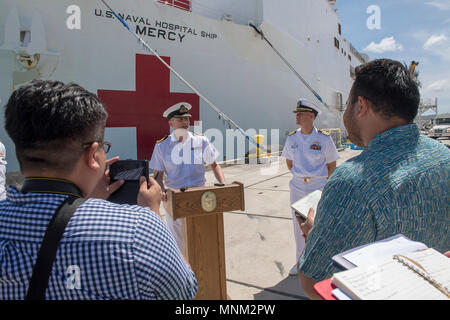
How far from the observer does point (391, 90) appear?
2.90ft

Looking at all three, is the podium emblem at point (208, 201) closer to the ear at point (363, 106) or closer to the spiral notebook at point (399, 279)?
the ear at point (363, 106)

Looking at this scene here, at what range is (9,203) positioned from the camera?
0.67 meters

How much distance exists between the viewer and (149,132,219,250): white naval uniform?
7.78 feet

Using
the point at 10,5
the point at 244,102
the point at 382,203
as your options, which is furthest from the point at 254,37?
the point at 382,203

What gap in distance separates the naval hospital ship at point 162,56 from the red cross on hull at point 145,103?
0.02 m

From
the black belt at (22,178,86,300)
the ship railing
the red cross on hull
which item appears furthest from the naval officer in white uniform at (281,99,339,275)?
the ship railing

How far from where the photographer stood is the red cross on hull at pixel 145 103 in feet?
17.3

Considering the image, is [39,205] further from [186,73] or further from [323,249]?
[186,73]

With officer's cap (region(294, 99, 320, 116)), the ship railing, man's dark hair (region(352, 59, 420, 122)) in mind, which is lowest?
man's dark hair (region(352, 59, 420, 122))

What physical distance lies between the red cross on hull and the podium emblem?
13.1 ft

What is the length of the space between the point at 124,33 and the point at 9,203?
5571 millimetres

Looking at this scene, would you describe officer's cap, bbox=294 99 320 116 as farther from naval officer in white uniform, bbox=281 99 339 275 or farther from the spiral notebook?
the spiral notebook

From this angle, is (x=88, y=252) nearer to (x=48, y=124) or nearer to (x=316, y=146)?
(x=48, y=124)

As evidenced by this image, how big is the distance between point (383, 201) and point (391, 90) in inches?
14.0
